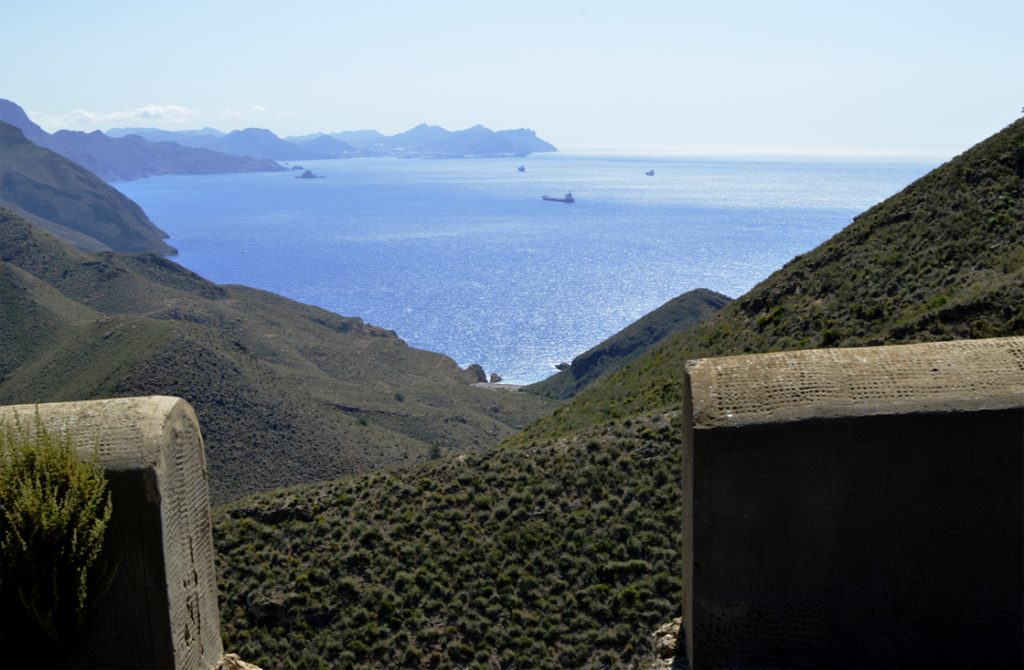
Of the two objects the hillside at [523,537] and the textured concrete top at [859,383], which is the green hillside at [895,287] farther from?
the textured concrete top at [859,383]

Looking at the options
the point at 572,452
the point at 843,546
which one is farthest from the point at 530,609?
the point at 843,546

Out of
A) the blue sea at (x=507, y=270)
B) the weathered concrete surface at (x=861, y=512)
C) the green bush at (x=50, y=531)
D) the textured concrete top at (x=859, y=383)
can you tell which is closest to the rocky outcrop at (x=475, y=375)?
the blue sea at (x=507, y=270)

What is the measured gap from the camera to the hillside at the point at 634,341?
71.3 metres

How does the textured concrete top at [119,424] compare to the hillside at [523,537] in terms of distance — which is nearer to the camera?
the textured concrete top at [119,424]

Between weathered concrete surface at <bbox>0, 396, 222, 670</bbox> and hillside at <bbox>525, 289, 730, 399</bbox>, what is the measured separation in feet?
209

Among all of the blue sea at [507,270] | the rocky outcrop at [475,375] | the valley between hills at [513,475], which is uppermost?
the valley between hills at [513,475]

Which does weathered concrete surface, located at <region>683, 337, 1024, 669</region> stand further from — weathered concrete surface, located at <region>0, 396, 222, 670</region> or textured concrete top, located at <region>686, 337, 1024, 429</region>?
weathered concrete surface, located at <region>0, 396, 222, 670</region>

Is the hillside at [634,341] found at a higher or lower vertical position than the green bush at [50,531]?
lower

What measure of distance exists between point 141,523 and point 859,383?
429 centimetres

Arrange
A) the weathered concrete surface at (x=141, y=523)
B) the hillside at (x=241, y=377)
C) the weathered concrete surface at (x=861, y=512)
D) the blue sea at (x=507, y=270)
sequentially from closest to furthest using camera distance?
the weathered concrete surface at (x=861, y=512)
the weathered concrete surface at (x=141, y=523)
the hillside at (x=241, y=377)
the blue sea at (x=507, y=270)

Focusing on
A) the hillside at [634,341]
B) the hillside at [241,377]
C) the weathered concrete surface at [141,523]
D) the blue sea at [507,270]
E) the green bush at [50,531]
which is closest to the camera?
the green bush at [50,531]

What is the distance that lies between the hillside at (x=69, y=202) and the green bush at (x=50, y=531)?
176 m

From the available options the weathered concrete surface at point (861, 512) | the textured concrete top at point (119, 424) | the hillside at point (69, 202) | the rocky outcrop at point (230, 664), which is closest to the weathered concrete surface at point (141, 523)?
the textured concrete top at point (119, 424)

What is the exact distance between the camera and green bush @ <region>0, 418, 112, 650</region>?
5422 mm
